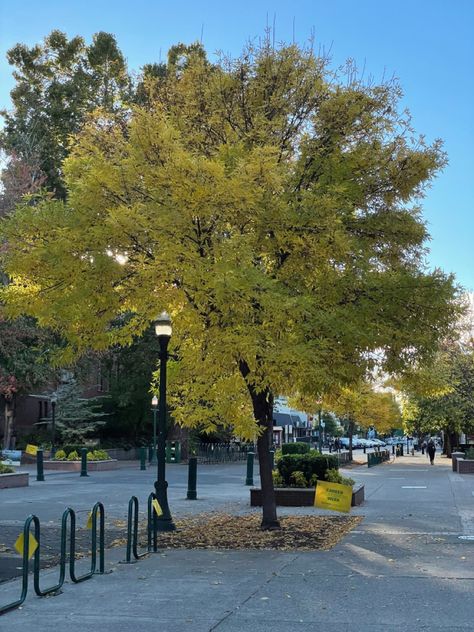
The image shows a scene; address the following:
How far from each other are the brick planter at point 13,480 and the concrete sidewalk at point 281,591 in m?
12.2

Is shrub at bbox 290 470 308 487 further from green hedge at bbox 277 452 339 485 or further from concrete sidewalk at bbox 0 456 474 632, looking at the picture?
concrete sidewalk at bbox 0 456 474 632

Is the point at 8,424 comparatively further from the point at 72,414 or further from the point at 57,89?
the point at 57,89

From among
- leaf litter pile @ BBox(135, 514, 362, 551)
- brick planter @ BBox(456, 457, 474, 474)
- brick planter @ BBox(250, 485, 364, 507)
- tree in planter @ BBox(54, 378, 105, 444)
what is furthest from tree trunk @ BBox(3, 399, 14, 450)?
leaf litter pile @ BBox(135, 514, 362, 551)

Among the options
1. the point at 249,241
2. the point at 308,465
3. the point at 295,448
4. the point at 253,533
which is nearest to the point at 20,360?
the point at 295,448

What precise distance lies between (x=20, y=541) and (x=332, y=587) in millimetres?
3492

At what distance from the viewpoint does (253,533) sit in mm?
12273

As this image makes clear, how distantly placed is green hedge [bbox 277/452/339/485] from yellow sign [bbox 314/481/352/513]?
3.45 metres

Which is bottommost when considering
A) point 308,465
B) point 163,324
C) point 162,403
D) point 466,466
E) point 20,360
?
point 466,466

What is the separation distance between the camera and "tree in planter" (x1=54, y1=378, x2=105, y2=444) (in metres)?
38.6

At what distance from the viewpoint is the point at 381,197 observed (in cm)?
1286

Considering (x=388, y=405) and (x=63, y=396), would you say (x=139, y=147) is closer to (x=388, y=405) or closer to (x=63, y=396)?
(x=63, y=396)

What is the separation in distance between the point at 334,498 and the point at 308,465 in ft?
12.3

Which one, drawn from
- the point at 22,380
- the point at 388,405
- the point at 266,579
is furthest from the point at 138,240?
the point at 388,405

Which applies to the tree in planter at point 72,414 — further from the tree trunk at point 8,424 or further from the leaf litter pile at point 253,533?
the leaf litter pile at point 253,533
